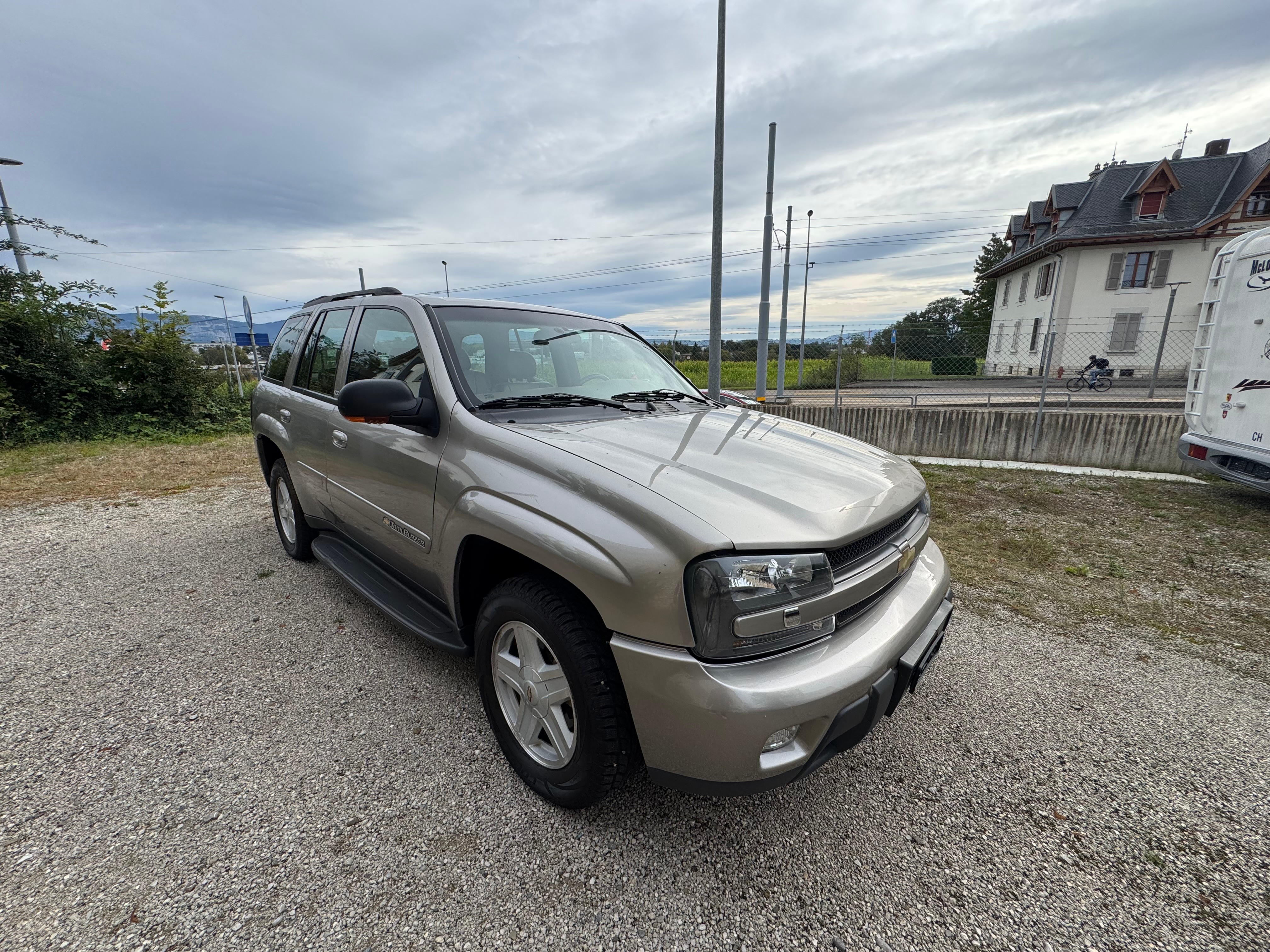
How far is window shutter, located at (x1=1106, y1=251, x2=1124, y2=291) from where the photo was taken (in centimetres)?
2488

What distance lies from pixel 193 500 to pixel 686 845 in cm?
667

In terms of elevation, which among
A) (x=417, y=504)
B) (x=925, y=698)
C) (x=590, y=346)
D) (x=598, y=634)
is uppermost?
(x=590, y=346)

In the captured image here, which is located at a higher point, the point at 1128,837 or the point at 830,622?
the point at 830,622

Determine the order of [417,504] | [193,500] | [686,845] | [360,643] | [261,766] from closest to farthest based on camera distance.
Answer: [686,845] < [261,766] < [417,504] < [360,643] < [193,500]

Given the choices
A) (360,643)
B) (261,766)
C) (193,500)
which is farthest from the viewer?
(193,500)

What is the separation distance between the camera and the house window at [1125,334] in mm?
21281

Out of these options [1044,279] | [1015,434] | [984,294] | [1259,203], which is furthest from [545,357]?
[984,294]

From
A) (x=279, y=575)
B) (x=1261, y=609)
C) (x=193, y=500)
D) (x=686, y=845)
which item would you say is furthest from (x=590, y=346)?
(x=193, y=500)

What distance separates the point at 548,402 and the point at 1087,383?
864 inches

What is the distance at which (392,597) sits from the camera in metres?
2.67

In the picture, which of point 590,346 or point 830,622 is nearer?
point 830,622

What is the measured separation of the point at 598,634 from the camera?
5.59ft

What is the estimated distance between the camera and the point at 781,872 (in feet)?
5.74

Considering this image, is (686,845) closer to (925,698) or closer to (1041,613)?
(925,698)
